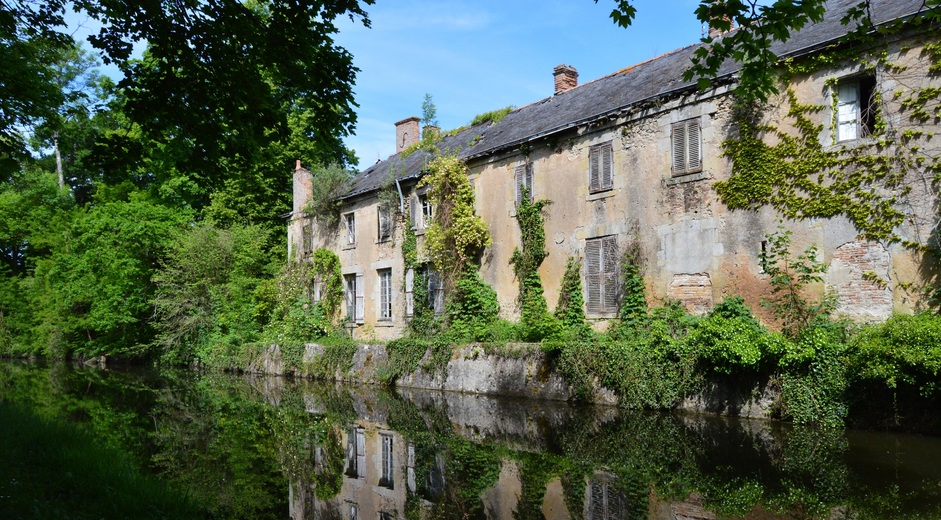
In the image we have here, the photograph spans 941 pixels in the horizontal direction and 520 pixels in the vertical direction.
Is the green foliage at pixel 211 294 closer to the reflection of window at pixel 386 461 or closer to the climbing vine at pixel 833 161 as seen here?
the reflection of window at pixel 386 461

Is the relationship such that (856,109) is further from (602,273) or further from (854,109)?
(602,273)

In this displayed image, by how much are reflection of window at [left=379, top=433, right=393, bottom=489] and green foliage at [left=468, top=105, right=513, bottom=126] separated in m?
13.5

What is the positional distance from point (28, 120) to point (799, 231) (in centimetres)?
1307

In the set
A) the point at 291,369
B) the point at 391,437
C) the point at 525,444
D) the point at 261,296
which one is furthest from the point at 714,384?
the point at 261,296

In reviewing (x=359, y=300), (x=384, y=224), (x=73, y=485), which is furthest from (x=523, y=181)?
(x=73, y=485)

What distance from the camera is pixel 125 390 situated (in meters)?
19.6

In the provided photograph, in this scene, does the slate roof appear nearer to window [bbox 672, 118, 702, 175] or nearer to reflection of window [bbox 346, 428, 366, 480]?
window [bbox 672, 118, 702, 175]

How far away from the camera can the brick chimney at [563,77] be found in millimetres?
21969

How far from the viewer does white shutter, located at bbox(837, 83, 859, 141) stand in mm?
12664

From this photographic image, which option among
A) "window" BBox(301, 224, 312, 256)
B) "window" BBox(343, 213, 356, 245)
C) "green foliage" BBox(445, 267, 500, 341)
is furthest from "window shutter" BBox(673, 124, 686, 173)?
"window" BBox(301, 224, 312, 256)

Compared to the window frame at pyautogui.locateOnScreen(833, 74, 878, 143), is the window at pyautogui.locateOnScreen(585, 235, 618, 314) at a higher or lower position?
lower

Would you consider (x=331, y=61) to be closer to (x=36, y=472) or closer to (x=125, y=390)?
(x=36, y=472)

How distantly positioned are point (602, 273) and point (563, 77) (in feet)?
26.7

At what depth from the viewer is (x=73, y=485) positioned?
249 inches
